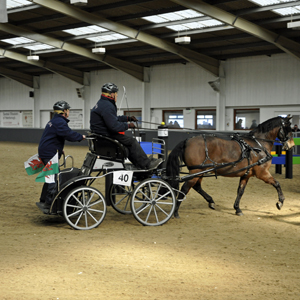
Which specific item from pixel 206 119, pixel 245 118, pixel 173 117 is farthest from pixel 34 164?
pixel 173 117

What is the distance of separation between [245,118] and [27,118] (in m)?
17.1

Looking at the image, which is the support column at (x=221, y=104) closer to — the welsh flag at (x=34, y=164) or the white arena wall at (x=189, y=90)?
the white arena wall at (x=189, y=90)

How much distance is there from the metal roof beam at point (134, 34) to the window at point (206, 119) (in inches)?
96.1

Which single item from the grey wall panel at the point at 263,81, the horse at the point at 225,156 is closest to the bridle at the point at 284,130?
the horse at the point at 225,156

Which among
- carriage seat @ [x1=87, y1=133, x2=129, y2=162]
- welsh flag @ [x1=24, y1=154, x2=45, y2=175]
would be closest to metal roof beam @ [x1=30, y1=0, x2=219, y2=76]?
welsh flag @ [x1=24, y1=154, x2=45, y2=175]

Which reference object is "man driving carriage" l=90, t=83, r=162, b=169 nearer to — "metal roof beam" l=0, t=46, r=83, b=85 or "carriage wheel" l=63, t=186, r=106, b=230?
"carriage wheel" l=63, t=186, r=106, b=230

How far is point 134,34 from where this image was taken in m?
18.7

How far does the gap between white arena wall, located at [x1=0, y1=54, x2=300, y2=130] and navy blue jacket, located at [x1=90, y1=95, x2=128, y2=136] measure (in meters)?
16.3

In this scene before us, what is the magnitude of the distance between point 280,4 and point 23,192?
424 inches

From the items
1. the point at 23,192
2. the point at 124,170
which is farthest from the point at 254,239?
the point at 23,192

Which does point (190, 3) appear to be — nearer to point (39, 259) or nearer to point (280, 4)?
point (280, 4)

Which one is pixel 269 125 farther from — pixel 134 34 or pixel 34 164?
pixel 134 34

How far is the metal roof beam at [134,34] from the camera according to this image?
15.9m

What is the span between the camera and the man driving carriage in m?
5.93
